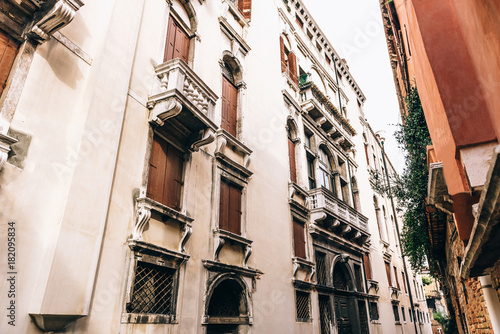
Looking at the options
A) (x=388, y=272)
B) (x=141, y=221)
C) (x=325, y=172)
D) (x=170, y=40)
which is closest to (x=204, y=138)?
(x=141, y=221)

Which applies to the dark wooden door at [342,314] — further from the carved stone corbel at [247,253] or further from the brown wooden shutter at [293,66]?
the brown wooden shutter at [293,66]

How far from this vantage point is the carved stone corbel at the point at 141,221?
5215 mm

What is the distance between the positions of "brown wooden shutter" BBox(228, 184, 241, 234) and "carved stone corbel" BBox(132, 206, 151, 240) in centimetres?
267

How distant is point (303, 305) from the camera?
9.81 meters

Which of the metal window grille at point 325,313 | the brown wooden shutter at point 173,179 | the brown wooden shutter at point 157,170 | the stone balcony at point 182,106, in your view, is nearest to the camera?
the brown wooden shutter at point 157,170

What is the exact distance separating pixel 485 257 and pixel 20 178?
5753 mm

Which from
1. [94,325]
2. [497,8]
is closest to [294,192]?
[94,325]

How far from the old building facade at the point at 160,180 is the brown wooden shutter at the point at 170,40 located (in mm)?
47

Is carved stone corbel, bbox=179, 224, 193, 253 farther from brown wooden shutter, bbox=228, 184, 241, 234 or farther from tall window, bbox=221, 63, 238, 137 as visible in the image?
tall window, bbox=221, 63, 238, 137

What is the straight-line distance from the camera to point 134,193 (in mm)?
5492

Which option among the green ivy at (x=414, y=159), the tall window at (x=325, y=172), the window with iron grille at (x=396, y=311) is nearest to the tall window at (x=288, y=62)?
the tall window at (x=325, y=172)

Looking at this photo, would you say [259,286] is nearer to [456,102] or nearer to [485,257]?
[485,257]

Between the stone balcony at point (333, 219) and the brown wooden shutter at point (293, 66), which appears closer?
the stone balcony at point (333, 219)

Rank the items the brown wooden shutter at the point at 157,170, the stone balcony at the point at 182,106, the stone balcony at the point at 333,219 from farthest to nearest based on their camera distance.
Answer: the stone balcony at the point at 333,219, the stone balcony at the point at 182,106, the brown wooden shutter at the point at 157,170
